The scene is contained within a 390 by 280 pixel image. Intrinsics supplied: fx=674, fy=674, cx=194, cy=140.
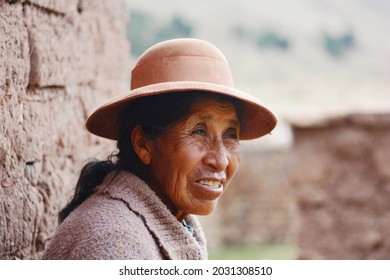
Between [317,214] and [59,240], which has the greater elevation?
[59,240]

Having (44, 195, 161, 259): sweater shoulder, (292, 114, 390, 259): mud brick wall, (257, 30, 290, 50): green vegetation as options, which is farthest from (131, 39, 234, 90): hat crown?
(257, 30, 290, 50): green vegetation

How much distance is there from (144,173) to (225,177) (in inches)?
12.9

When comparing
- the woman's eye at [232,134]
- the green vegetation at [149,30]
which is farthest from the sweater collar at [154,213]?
the green vegetation at [149,30]

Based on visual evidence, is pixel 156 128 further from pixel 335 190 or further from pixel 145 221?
pixel 335 190

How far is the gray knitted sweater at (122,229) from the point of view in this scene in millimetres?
2162

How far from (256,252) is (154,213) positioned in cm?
1006

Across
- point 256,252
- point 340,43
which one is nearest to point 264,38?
point 340,43

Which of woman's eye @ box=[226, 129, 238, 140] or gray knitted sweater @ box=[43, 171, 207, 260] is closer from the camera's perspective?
gray knitted sweater @ box=[43, 171, 207, 260]

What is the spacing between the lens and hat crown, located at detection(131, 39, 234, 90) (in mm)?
2471

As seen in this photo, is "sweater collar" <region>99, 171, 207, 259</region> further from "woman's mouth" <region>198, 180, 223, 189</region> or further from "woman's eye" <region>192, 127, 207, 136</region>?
"woman's eye" <region>192, 127, 207, 136</region>

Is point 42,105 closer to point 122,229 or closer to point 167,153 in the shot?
point 167,153

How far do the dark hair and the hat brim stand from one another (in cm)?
5
